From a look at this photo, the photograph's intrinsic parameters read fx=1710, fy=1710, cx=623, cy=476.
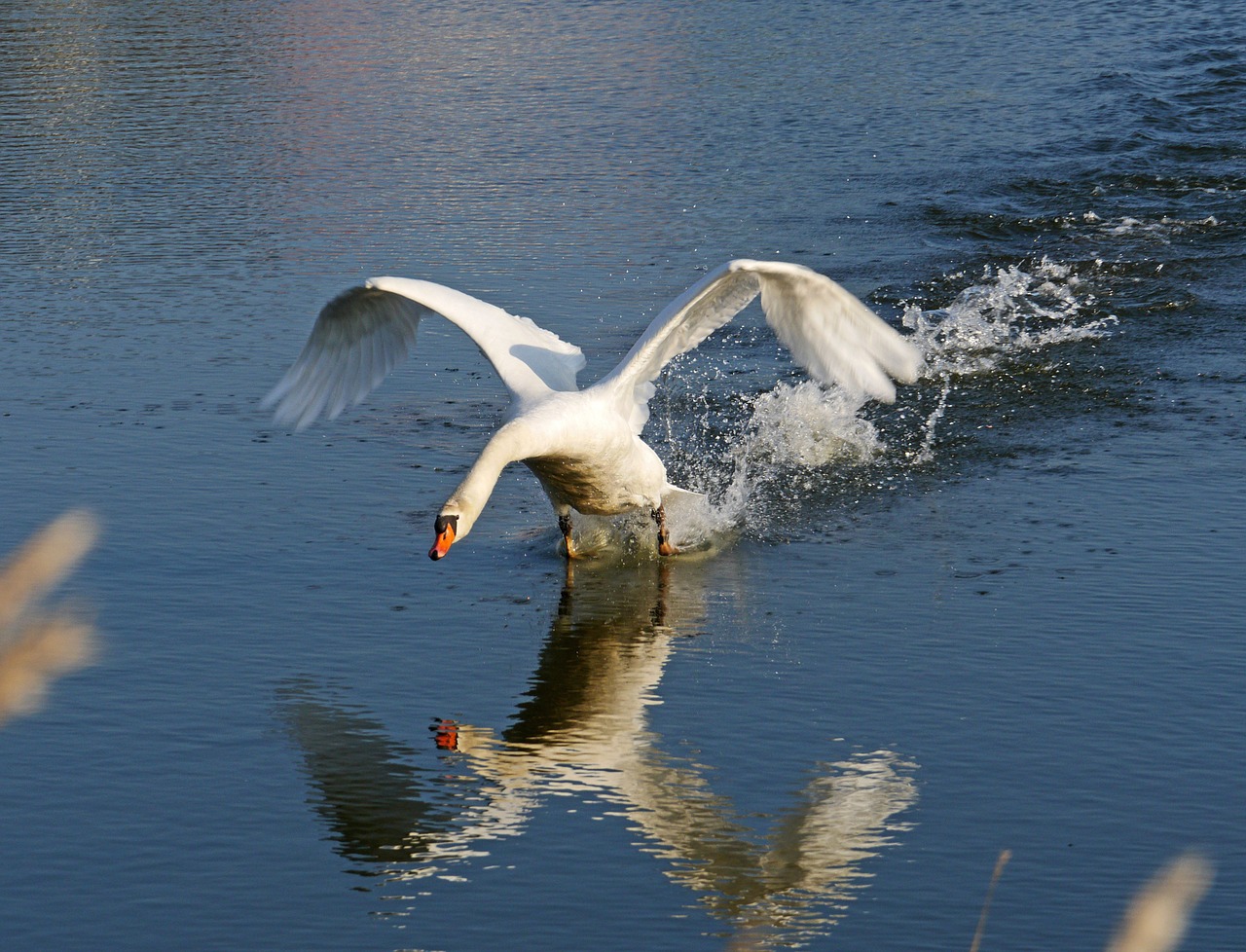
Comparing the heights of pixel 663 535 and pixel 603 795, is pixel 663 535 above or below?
above

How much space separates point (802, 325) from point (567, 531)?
1.54 metres

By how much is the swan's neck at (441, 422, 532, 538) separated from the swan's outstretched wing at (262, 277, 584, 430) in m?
0.94

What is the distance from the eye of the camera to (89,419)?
30.6ft

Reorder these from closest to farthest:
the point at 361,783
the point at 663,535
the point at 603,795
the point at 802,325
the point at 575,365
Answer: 1. the point at 603,795
2. the point at 361,783
3. the point at 802,325
4. the point at 663,535
5. the point at 575,365

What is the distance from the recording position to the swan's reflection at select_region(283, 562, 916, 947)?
479 centimetres

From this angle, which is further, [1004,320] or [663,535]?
[1004,320]

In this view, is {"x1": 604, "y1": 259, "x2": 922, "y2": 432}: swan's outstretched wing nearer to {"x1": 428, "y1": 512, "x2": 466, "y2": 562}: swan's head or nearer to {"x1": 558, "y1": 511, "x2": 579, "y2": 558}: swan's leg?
{"x1": 558, "y1": 511, "x2": 579, "y2": 558}: swan's leg

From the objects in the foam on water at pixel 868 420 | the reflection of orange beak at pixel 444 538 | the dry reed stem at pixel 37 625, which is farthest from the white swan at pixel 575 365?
the dry reed stem at pixel 37 625

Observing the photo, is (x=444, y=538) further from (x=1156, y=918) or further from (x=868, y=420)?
(x=1156, y=918)

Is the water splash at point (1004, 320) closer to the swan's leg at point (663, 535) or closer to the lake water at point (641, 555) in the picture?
the lake water at point (641, 555)

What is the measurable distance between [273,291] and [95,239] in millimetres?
2263

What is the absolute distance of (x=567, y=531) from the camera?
26.1 feet

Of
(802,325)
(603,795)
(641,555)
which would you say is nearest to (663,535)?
(641,555)

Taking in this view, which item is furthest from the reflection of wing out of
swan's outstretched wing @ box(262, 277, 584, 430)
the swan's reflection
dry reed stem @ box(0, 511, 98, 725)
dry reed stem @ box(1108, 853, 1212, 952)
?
dry reed stem @ box(1108, 853, 1212, 952)
